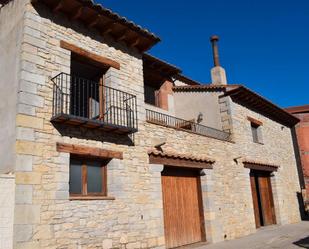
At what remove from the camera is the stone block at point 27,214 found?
18.8 ft

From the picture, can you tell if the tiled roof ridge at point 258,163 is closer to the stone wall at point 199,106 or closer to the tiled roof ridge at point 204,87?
the stone wall at point 199,106

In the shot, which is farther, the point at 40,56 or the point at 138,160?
the point at 138,160

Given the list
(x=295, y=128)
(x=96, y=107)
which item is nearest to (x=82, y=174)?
(x=96, y=107)

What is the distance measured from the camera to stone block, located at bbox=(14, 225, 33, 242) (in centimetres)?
565

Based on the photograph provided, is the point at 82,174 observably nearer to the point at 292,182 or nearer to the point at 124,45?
the point at 124,45

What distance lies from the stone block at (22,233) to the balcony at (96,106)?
2140 mm

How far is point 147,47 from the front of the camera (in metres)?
9.48

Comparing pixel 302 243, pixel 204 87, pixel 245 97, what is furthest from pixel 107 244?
pixel 245 97

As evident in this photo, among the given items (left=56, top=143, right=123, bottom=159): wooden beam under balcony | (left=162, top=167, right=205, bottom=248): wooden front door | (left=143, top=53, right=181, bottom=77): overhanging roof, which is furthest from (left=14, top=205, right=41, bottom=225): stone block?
(left=143, top=53, right=181, bottom=77): overhanging roof

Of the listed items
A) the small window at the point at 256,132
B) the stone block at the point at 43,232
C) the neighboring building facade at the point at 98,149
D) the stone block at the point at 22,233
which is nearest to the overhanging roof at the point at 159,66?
the neighboring building facade at the point at 98,149

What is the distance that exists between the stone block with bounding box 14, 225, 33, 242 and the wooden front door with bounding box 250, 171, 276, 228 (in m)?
10.0

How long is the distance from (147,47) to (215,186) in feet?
16.5

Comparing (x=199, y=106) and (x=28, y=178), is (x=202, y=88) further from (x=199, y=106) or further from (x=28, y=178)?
(x=28, y=178)

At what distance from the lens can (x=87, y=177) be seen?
23.9ft
